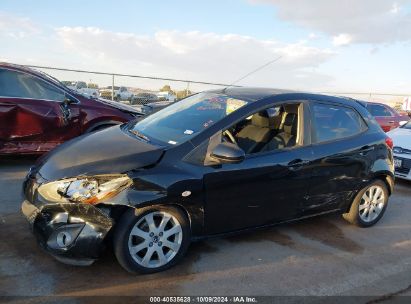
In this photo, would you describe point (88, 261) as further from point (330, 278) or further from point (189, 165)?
point (330, 278)

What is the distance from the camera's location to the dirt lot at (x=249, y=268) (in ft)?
10.8

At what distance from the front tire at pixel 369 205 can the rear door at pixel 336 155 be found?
0.69ft

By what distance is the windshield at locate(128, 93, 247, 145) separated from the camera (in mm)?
3969

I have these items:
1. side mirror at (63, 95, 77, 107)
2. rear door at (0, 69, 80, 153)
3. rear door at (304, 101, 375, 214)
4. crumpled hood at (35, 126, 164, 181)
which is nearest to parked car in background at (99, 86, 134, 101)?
side mirror at (63, 95, 77, 107)

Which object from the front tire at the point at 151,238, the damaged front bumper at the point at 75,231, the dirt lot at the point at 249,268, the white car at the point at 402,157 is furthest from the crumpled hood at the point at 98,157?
the white car at the point at 402,157

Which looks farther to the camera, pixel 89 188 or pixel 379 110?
pixel 379 110

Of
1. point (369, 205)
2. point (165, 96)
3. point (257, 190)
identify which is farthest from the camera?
point (165, 96)

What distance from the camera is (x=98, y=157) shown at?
3600mm

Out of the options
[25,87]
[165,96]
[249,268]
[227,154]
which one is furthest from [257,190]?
[165,96]

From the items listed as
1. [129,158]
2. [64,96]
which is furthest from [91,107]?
[129,158]

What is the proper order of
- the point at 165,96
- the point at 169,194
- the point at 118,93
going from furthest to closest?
the point at 165,96, the point at 118,93, the point at 169,194

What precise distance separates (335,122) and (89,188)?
2857 mm

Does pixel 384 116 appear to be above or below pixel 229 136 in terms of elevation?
below

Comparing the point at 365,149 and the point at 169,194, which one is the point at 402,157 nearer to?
the point at 365,149
